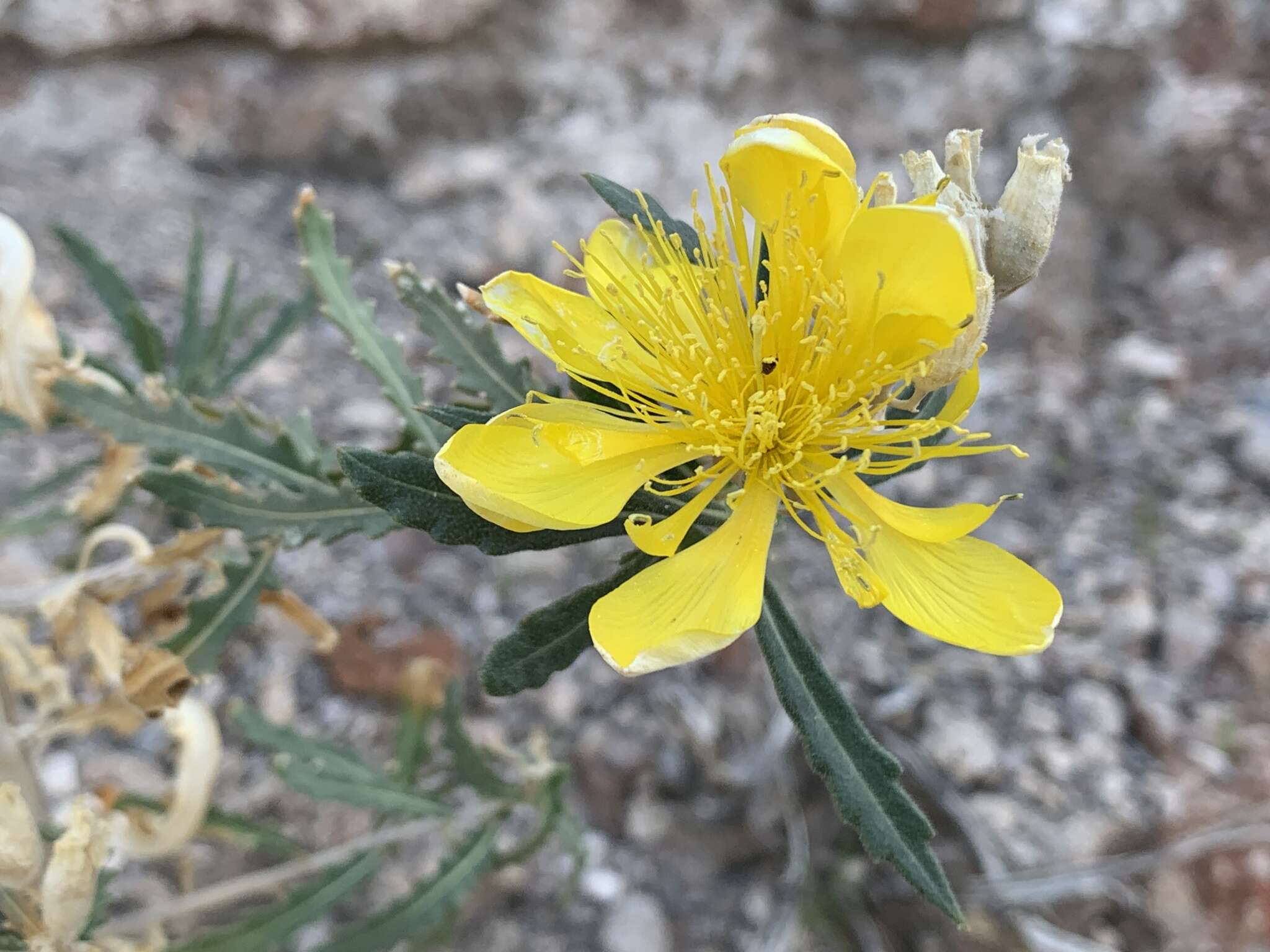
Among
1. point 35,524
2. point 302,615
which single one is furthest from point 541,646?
point 35,524

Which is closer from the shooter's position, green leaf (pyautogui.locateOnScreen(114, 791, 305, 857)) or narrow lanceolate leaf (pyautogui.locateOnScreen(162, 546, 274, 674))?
narrow lanceolate leaf (pyautogui.locateOnScreen(162, 546, 274, 674))

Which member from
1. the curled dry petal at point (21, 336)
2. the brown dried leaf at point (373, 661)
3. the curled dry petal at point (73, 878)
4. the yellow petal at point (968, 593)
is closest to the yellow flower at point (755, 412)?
the yellow petal at point (968, 593)

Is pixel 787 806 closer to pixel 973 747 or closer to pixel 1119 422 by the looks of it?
pixel 973 747

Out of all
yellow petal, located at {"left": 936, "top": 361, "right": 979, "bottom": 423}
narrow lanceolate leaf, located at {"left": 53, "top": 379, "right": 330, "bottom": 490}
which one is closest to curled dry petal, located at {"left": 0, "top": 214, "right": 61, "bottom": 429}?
narrow lanceolate leaf, located at {"left": 53, "top": 379, "right": 330, "bottom": 490}

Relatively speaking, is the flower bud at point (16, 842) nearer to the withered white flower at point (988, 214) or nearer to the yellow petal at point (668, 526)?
the yellow petal at point (668, 526)

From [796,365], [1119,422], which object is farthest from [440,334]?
[1119,422]

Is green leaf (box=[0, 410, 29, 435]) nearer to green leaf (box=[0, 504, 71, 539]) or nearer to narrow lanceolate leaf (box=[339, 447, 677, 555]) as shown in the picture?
green leaf (box=[0, 504, 71, 539])
